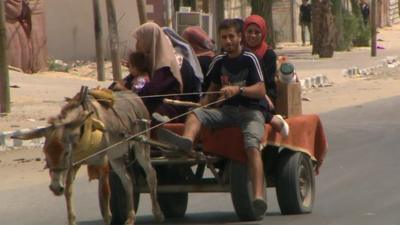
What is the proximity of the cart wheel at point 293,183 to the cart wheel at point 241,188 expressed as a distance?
0.53m

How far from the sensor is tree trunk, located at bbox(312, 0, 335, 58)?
38781 millimetres

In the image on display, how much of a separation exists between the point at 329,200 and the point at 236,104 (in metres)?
2.21

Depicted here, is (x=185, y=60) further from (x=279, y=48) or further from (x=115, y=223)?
(x=279, y=48)

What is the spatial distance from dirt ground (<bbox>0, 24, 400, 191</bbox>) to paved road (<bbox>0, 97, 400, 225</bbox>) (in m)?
1.15

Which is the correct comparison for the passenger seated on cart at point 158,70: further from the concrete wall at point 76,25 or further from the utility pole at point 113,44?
the concrete wall at point 76,25

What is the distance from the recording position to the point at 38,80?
86.0ft

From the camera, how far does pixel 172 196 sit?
35.0ft

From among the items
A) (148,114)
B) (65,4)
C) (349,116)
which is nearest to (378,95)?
(349,116)

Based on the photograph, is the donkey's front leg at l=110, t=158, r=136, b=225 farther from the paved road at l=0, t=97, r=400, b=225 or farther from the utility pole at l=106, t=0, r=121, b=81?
the utility pole at l=106, t=0, r=121, b=81

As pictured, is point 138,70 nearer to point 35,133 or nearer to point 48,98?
point 35,133

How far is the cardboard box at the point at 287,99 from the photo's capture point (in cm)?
1037

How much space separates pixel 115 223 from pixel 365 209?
7.63ft

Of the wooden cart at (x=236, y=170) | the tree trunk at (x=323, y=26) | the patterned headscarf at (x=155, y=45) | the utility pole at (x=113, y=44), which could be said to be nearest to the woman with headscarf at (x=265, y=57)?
the wooden cart at (x=236, y=170)

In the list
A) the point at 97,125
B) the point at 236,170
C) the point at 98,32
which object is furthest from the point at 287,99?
the point at 98,32
